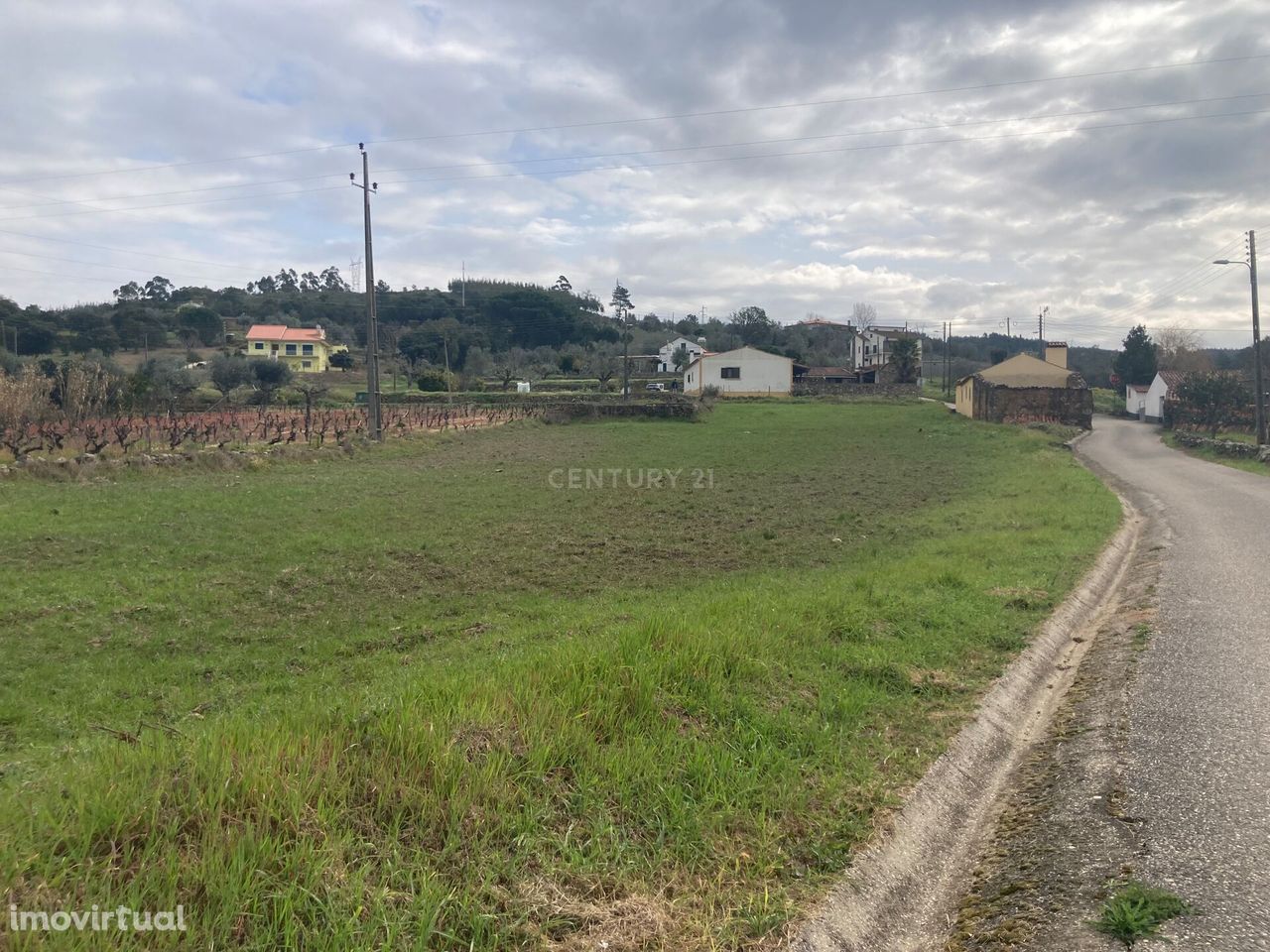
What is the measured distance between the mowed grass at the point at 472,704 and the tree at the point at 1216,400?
31.7m

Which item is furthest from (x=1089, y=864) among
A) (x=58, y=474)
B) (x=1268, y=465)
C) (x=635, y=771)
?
(x=1268, y=465)

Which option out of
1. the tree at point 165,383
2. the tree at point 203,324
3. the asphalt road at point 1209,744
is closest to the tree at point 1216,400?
the asphalt road at point 1209,744

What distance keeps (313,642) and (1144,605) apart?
9.08m

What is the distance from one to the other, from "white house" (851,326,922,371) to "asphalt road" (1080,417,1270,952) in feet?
246

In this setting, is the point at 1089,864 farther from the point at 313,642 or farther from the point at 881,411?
the point at 881,411

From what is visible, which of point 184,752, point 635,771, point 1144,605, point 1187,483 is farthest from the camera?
point 1187,483

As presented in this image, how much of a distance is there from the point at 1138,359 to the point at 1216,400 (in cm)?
4200

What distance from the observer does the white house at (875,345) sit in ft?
278

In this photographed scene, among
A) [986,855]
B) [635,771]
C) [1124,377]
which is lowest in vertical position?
[986,855]

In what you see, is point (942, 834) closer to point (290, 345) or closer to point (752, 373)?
point (752, 373)

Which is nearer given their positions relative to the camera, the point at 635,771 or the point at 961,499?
the point at 635,771

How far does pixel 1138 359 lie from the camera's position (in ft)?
248

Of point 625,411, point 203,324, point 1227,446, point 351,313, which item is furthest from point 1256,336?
point 351,313

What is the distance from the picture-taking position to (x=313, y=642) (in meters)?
7.80
